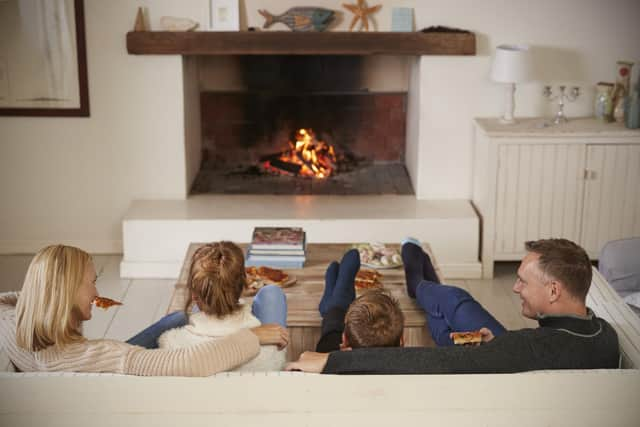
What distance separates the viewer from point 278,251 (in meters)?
4.03

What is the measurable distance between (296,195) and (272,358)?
9.18ft

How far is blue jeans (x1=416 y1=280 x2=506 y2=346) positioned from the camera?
3123 mm

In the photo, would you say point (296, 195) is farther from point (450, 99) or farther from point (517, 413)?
point (517, 413)

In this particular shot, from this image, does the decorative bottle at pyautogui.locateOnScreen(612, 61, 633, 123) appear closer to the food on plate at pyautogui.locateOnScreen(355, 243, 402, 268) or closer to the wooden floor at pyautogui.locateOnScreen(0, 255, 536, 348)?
the wooden floor at pyautogui.locateOnScreen(0, 255, 536, 348)

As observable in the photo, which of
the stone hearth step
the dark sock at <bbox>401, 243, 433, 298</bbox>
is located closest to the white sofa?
the dark sock at <bbox>401, 243, 433, 298</bbox>

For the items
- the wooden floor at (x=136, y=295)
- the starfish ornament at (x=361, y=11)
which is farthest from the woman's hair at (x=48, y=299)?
the starfish ornament at (x=361, y=11)

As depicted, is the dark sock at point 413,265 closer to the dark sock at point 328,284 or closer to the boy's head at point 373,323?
the dark sock at point 328,284

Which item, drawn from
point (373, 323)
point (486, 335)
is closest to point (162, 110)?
point (486, 335)

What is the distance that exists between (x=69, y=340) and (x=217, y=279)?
17.6 inches

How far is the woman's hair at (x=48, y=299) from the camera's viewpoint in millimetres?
2348

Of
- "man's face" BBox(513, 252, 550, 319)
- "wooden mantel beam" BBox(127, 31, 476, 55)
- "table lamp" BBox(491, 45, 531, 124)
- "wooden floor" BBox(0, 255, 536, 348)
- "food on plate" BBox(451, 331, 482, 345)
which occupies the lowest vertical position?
"wooden floor" BBox(0, 255, 536, 348)

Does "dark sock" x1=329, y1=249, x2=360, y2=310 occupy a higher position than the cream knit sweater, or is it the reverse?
the cream knit sweater

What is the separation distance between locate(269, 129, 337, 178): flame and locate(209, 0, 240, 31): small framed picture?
0.95m

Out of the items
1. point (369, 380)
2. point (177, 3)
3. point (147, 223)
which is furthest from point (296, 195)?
point (369, 380)
